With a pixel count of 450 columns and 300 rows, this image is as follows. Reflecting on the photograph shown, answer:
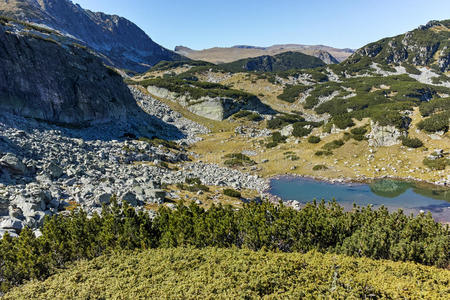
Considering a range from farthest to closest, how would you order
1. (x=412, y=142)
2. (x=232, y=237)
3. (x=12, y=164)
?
(x=412, y=142) < (x=12, y=164) < (x=232, y=237)

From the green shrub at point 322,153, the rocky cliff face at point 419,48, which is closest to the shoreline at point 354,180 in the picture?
the green shrub at point 322,153

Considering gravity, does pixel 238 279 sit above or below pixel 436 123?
below

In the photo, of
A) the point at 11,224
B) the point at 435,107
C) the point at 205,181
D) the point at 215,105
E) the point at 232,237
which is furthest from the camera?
the point at 215,105

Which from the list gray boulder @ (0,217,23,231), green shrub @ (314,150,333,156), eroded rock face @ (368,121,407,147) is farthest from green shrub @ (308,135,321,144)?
gray boulder @ (0,217,23,231)

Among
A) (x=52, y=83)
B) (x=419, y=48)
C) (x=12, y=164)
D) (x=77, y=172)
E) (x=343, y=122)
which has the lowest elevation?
(x=77, y=172)

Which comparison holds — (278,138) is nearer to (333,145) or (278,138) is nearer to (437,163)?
(333,145)

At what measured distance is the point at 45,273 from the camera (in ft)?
35.9

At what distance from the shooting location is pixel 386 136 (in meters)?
40.9

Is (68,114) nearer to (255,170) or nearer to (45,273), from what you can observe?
(255,170)

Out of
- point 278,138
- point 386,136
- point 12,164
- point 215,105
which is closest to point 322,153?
point 386,136

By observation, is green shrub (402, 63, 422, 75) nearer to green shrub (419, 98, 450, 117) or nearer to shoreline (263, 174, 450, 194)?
green shrub (419, 98, 450, 117)

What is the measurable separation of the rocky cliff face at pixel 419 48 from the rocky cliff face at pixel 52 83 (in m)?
130

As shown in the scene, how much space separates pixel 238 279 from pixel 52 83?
155ft

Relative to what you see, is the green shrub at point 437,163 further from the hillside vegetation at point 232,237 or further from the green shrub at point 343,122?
the hillside vegetation at point 232,237
